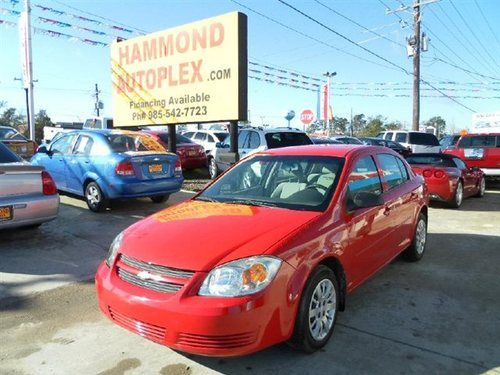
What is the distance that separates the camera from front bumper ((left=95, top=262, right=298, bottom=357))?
2887mm

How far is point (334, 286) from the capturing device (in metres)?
3.64

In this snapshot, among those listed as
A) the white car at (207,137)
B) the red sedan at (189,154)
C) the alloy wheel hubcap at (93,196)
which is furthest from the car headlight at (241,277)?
the white car at (207,137)

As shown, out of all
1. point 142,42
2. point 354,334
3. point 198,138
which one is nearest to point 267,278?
point 354,334

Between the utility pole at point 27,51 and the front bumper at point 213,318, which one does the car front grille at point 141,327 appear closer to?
the front bumper at point 213,318

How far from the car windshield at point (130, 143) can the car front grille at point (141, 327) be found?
5.76m

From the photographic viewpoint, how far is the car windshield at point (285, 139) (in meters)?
12.6

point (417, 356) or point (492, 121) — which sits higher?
point (492, 121)

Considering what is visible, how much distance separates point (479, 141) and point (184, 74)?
9377 mm

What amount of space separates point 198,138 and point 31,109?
7.74 m

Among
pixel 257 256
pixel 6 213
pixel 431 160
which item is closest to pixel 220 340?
pixel 257 256

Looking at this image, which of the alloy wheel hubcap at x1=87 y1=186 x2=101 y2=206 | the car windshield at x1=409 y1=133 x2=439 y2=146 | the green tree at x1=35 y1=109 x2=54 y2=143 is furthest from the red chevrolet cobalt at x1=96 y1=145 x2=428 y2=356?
the green tree at x1=35 y1=109 x2=54 y2=143

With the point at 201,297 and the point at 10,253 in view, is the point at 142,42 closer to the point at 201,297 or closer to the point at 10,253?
the point at 10,253

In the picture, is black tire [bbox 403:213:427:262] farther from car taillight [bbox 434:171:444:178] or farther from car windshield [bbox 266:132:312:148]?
car windshield [bbox 266:132:312:148]

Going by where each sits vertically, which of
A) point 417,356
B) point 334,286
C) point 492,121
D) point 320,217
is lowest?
point 417,356
